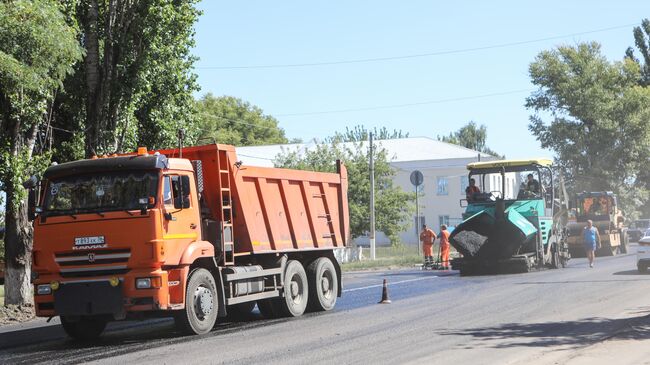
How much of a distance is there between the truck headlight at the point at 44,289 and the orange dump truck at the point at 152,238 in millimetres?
15

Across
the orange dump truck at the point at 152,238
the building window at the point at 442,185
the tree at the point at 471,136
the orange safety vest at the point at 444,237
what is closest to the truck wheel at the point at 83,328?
the orange dump truck at the point at 152,238

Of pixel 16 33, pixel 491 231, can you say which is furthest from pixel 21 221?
pixel 491 231

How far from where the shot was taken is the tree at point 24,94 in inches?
645

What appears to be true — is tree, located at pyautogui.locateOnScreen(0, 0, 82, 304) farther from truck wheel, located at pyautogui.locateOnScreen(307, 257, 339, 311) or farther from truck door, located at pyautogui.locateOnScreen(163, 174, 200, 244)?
truck wheel, located at pyautogui.locateOnScreen(307, 257, 339, 311)

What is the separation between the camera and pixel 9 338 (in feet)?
50.3

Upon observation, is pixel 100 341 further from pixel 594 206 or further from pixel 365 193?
pixel 365 193

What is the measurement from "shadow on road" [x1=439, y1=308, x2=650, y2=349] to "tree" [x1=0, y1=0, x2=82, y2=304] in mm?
8623

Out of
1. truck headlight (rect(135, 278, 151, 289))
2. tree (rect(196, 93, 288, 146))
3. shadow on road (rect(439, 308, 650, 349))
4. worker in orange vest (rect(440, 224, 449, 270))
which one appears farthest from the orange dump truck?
tree (rect(196, 93, 288, 146))

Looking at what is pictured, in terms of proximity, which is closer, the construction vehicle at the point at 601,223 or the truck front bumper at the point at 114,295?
the truck front bumper at the point at 114,295

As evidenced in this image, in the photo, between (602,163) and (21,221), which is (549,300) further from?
(602,163)

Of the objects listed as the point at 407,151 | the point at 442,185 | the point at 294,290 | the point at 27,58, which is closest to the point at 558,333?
the point at 294,290

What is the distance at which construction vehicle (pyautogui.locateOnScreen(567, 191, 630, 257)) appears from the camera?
4141cm

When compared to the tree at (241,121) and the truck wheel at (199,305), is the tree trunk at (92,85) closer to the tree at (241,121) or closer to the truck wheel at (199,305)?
the truck wheel at (199,305)

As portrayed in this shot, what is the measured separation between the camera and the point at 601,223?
4288cm
